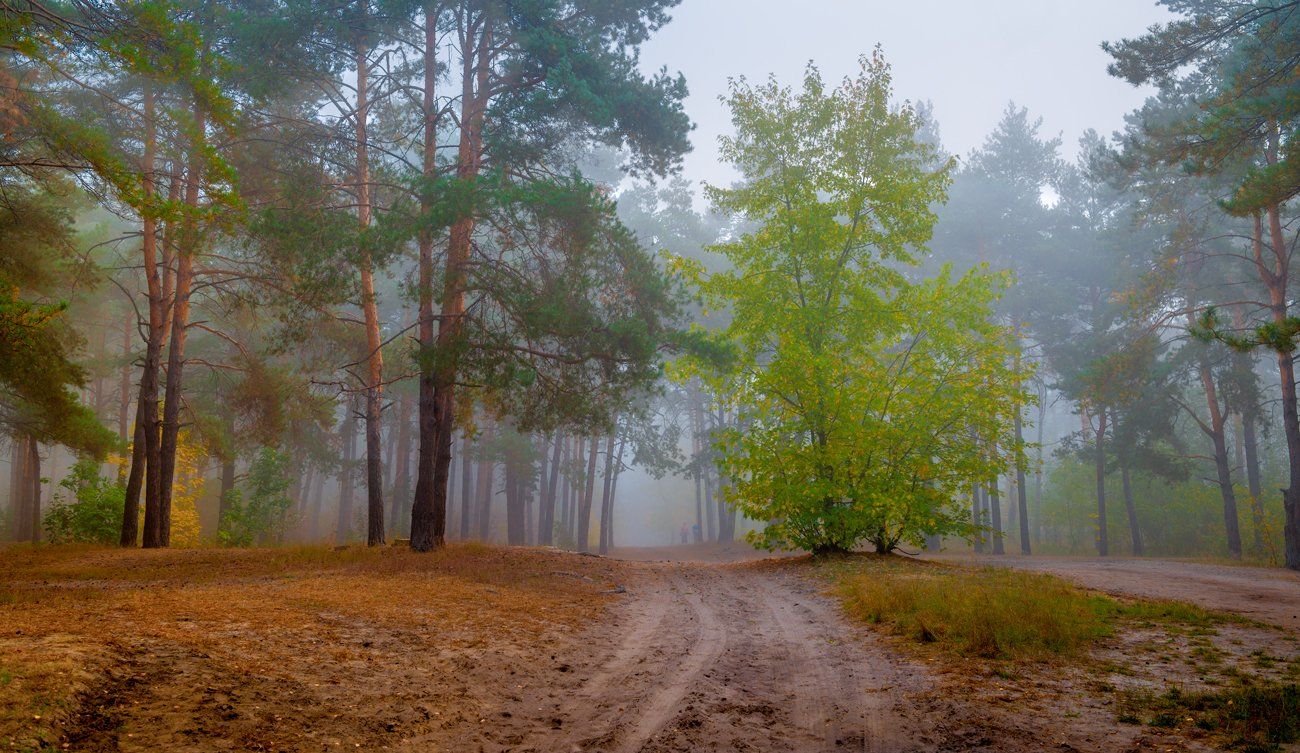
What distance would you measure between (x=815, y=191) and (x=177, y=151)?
567 inches

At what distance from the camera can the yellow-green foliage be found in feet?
21.8

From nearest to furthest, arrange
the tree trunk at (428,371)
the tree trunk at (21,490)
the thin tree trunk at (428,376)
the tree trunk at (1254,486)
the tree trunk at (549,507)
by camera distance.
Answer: the tree trunk at (428,371) < the thin tree trunk at (428,376) < the tree trunk at (1254,486) < the tree trunk at (21,490) < the tree trunk at (549,507)

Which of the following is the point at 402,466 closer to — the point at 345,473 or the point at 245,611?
the point at 345,473

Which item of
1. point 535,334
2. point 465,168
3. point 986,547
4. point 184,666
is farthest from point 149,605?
point 986,547

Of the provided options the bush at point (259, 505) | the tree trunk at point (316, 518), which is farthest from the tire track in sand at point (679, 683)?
the tree trunk at point (316, 518)

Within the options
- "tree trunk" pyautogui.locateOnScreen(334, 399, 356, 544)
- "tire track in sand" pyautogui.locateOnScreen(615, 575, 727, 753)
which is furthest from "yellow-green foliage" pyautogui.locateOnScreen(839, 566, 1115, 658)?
"tree trunk" pyautogui.locateOnScreen(334, 399, 356, 544)

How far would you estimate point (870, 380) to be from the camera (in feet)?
51.1

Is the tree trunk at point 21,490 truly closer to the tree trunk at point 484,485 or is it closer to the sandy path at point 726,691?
the tree trunk at point 484,485

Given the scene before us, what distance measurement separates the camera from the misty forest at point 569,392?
5078 mm

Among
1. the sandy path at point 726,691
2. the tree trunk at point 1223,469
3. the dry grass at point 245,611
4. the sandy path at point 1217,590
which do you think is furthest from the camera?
the tree trunk at point 1223,469

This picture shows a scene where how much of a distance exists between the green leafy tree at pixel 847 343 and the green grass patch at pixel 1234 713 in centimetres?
965

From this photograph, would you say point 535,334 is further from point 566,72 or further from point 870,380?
point 870,380

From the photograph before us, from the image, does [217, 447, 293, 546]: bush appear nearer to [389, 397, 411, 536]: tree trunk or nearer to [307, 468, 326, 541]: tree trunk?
[389, 397, 411, 536]: tree trunk

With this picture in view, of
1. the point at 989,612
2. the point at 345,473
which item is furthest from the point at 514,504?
the point at 989,612
